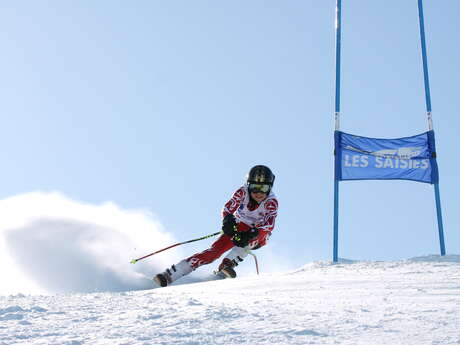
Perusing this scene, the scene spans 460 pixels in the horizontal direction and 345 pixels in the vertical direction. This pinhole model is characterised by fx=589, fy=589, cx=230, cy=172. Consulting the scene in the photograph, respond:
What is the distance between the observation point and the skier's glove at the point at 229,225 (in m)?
7.68

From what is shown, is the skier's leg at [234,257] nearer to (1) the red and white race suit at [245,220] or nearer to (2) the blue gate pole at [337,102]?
(1) the red and white race suit at [245,220]

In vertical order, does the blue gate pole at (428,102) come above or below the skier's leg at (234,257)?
above

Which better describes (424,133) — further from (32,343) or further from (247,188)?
(32,343)

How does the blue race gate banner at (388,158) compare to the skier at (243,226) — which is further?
the blue race gate banner at (388,158)

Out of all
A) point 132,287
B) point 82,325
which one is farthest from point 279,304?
point 132,287

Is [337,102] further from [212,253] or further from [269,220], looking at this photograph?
[212,253]

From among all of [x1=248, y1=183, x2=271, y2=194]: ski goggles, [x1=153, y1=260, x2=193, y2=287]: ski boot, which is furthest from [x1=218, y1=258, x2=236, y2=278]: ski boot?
[x1=248, y1=183, x2=271, y2=194]: ski goggles

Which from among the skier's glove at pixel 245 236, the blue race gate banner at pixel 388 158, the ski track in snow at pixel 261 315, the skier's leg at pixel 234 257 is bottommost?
the ski track in snow at pixel 261 315

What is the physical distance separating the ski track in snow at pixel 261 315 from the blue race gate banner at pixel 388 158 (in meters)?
3.17

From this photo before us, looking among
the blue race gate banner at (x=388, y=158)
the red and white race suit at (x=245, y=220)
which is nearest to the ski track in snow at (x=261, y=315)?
the red and white race suit at (x=245, y=220)

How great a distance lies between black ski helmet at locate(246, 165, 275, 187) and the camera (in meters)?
8.11

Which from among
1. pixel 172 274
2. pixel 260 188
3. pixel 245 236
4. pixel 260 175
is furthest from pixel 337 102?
pixel 172 274

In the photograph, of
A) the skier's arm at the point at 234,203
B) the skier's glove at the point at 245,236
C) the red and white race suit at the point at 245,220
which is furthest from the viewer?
the skier's arm at the point at 234,203

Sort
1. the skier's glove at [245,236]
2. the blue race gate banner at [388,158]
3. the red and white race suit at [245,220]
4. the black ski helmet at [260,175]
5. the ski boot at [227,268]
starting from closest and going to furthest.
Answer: the ski boot at [227,268]
the skier's glove at [245,236]
the red and white race suit at [245,220]
the black ski helmet at [260,175]
the blue race gate banner at [388,158]
